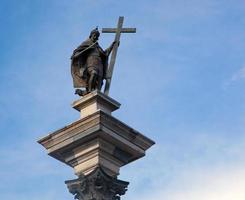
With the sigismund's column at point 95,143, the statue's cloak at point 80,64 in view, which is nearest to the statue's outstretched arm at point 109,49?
the statue's cloak at point 80,64

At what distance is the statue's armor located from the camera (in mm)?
21062

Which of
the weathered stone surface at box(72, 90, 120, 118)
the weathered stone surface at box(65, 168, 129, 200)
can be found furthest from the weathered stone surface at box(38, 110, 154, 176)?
the weathered stone surface at box(72, 90, 120, 118)

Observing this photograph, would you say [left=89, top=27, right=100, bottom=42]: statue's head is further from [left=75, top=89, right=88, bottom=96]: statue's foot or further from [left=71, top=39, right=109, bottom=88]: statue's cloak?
[left=75, top=89, right=88, bottom=96]: statue's foot

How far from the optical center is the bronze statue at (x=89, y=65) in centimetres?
2097

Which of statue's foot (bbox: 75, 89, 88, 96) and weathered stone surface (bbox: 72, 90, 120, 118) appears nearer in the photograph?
weathered stone surface (bbox: 72, 90, 120, 118)

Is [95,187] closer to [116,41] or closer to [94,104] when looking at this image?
[94,104]

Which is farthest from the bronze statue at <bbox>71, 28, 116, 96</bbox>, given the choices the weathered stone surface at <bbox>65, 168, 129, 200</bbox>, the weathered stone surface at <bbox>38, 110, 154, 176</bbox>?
the weathered stone surface at <bbox>65, 168, 129, 200</bbox>

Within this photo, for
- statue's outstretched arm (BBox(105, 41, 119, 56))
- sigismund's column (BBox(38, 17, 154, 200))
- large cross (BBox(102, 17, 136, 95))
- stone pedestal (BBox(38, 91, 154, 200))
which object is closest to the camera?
sigismund's column (BBox(38, 17, 154, 200))

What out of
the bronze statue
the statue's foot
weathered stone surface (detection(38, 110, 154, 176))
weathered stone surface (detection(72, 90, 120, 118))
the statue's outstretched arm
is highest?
the statue's outstretched arm

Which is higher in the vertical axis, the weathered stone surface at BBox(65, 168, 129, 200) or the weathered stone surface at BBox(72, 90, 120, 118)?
the weathered stone surface at BBox(72, 90, 120, 118)

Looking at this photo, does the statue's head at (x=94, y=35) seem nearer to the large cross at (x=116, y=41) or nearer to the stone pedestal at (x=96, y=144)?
the large cross at (x=116, y=41)

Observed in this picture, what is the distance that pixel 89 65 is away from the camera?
21172 mm

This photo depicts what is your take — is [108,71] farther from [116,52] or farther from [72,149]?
[72,149]

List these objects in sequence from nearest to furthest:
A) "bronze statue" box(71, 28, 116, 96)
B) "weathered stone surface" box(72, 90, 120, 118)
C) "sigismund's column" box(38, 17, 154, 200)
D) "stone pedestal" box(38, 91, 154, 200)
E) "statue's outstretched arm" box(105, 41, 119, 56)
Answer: "sigismund's column" box(38, 17, 154, 200) < "stone pedestal" box(38, 91, 154, 200) < "weathered stone surface" box(72, 90, 120, 118) < "bronze statue" box(71, 28, 116, 96) < "statue's outstretched arm" box(105, 41, 119, 56)
